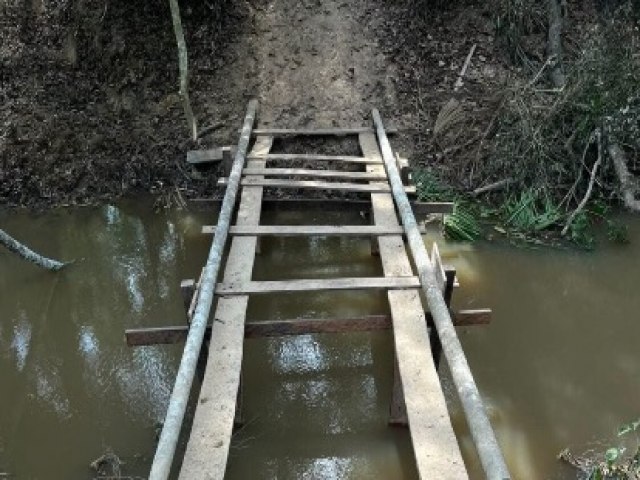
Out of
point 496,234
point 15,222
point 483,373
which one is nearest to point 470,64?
point 496,234

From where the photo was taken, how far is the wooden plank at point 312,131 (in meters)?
7.57

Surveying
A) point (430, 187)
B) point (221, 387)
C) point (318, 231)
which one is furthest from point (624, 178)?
point (221, 387)

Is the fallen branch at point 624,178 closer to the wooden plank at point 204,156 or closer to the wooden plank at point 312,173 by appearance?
the wooden plank at point 312,173

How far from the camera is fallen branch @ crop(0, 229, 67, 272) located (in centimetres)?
582

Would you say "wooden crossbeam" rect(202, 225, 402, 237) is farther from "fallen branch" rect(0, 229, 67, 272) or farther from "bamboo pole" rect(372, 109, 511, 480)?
"fallen branch" rect(0, 229, 67, 272)

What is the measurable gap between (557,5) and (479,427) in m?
7.27

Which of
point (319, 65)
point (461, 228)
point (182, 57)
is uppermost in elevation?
point (182, 57)

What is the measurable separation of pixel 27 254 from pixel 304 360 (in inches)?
112

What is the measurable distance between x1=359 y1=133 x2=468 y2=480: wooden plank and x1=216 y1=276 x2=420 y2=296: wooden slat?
0.24 feet

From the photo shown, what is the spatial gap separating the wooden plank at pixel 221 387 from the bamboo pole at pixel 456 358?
119 cm

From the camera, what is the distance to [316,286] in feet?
14.6

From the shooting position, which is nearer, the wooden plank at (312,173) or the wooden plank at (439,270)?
the wooden plank at (439,270)

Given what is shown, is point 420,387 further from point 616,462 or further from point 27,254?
point 27,254

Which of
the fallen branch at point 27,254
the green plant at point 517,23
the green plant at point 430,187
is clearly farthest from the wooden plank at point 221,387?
the green plant at point 517,23
